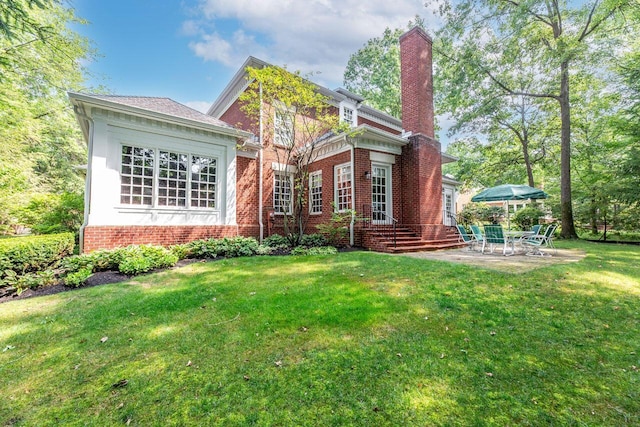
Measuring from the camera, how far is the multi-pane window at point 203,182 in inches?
356

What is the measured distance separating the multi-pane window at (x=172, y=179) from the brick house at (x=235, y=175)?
0.03 metres

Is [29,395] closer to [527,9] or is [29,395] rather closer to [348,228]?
[348,228]

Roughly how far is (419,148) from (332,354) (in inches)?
374

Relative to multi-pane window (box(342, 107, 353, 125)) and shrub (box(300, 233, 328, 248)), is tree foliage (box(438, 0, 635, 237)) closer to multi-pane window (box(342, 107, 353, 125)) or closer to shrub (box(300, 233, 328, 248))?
multi-pane window (box(342, 107, 353, 125))

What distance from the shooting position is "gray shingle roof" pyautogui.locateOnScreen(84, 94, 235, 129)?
7596mm

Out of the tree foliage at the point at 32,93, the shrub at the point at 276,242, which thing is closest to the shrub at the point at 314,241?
the shrub at the point at 276,242

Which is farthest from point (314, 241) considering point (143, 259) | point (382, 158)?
point (143, 259)

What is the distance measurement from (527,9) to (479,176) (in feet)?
37.9

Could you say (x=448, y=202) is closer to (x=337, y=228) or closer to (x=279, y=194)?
(x=337, y=228)

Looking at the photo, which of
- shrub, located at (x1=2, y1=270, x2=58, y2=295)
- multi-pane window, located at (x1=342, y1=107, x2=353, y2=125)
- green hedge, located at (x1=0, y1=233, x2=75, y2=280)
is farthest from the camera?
multi-pane window, located at (x1=342, y1=107, x2=353, y2=125)

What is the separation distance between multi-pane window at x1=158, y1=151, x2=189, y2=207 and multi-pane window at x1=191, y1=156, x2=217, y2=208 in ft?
0.88

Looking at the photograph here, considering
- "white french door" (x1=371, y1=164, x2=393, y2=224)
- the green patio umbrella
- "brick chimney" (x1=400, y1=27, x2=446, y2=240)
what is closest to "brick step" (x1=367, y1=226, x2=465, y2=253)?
"brick chimney" (x1=400, y1=27, x2=446, y2=240)

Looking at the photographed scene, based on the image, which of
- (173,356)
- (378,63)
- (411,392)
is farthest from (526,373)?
(378,63)

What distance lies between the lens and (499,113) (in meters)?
17.9
